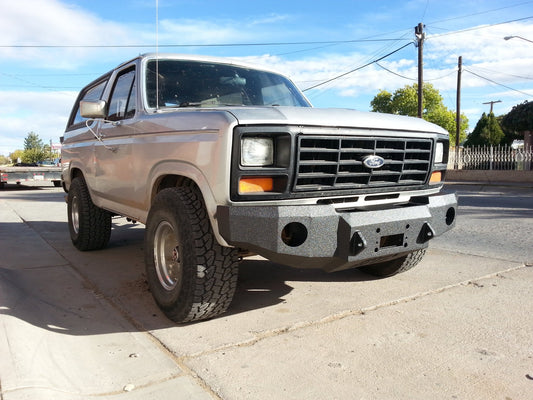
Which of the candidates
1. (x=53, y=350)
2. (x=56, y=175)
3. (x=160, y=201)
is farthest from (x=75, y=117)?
(x=56, y=175)

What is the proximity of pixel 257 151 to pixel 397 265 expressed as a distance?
1965 millimetres

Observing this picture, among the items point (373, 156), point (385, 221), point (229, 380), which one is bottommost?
point (229, 380)

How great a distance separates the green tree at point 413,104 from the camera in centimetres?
5188

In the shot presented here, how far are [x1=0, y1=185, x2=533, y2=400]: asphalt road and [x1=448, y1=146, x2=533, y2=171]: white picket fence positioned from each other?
18177 mm

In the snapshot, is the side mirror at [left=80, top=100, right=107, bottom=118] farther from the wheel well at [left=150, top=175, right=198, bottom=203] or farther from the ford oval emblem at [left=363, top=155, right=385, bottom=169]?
the ford oval emblem at [left=363, top=155, right=385, bottom=169]

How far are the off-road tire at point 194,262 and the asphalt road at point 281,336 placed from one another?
0.16 m

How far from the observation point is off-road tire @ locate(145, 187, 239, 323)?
288 centimetres

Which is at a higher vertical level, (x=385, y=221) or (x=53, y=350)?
(x=385, y=221)

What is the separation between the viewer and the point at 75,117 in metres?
6.34

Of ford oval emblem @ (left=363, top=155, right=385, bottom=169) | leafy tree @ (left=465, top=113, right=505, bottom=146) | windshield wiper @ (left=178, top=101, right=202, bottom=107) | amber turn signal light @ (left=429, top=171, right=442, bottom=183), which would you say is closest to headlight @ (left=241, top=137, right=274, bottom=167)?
ford oval emblem @ (left=363, top=155, right=385, bottom=169)

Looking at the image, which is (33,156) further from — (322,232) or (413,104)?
(322,232)

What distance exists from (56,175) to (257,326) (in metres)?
A: 17.5

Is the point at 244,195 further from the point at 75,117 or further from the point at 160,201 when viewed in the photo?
the point at 75,117

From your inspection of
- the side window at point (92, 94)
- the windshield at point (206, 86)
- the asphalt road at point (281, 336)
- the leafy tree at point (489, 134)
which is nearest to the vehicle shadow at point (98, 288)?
the asphalt road at point (281, 336)
